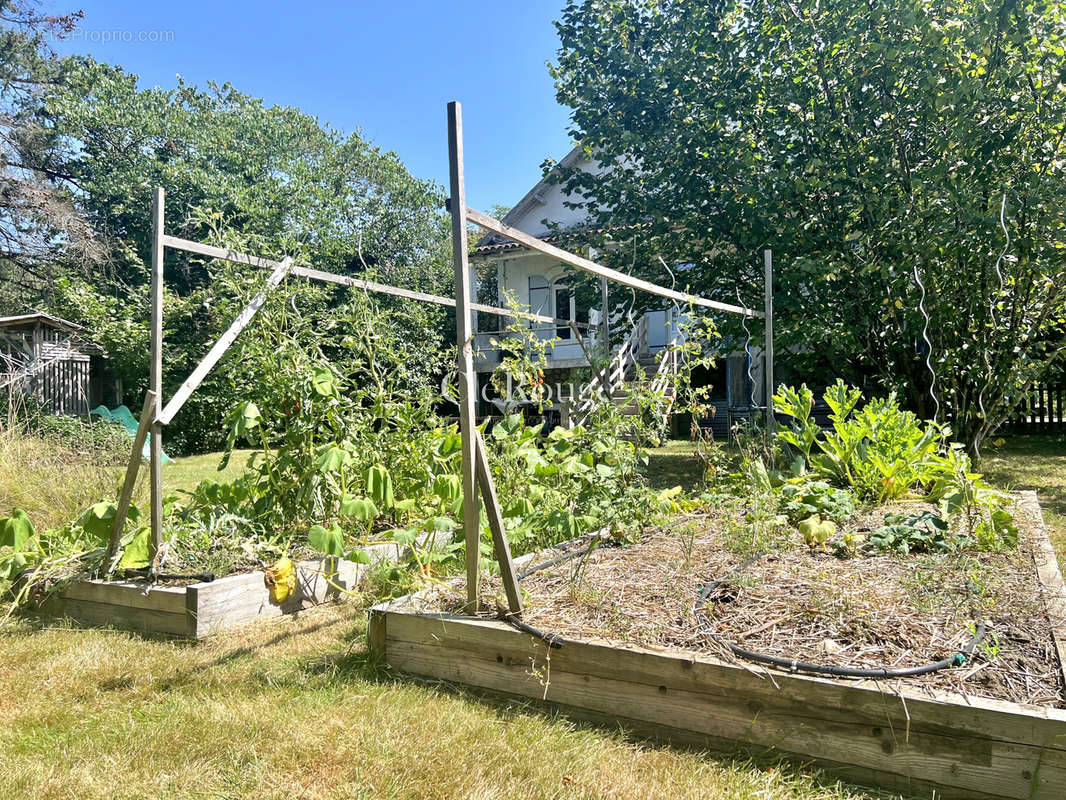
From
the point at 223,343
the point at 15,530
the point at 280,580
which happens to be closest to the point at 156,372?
the point at 223,343

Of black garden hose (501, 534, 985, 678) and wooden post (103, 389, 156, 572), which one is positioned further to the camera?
wooden post (103, 389, 156, 572)

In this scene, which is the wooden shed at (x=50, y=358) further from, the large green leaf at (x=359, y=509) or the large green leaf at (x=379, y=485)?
the large green leaf at (x=359, y=509)

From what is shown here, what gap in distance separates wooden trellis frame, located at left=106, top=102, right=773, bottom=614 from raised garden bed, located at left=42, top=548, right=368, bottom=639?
18cm

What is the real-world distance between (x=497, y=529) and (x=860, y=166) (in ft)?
21.1

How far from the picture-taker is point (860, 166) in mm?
7180

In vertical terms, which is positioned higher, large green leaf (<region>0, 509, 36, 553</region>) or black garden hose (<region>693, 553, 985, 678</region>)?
large green leaf (<region>0, 509, 36, 553</region>)

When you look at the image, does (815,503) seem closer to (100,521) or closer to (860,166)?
(100,521)

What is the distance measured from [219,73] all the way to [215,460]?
45.1 feet

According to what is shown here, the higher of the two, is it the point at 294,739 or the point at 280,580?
the point at 280,580

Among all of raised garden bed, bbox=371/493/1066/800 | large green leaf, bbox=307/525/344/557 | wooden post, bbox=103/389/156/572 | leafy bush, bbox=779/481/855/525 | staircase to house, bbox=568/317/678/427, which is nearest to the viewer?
raised garden bed, bbox=371/493/1066/800

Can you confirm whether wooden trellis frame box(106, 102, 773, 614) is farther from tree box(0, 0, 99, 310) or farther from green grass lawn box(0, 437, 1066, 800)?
tree box(0, 0, 99, 310)

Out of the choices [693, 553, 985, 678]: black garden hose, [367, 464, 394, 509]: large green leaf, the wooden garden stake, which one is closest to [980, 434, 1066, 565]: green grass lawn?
[693, 553, 985, 678]: black garden hose

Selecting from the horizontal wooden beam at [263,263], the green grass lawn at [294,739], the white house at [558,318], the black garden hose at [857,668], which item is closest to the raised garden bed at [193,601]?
the green grass lawn at [294,739]

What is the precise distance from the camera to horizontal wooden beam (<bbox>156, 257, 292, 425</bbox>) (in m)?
3.18
